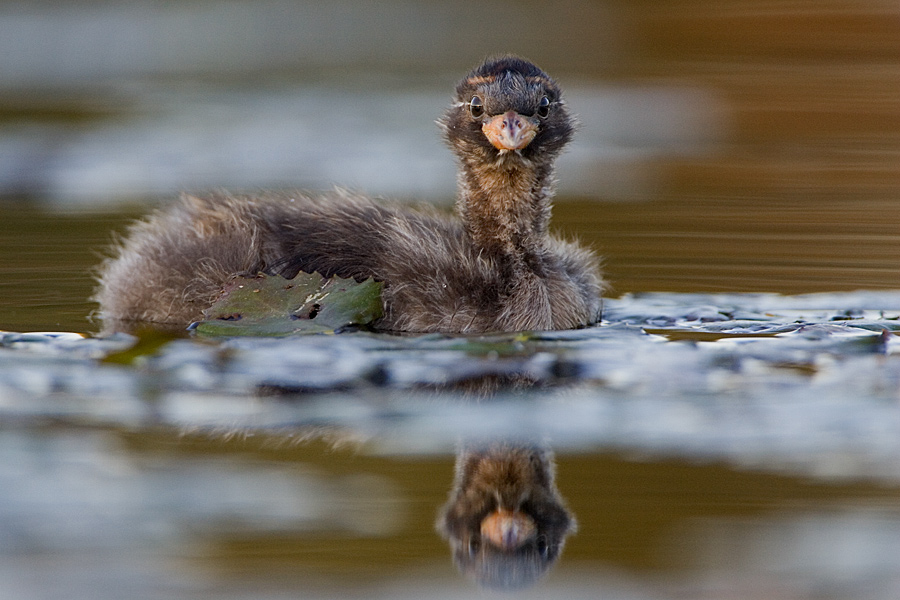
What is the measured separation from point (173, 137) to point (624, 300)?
24.8 ft

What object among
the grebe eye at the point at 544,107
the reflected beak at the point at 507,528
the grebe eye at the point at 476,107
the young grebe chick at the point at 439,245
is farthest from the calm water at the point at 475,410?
the grebe eye at the point at 476,107

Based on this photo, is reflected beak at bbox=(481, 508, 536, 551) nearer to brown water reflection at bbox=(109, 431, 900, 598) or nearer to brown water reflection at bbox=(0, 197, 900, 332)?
brown water reflection at bbox=(109, 431, 900, 598)

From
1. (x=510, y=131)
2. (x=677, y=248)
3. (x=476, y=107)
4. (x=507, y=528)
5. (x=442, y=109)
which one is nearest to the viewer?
(x=507, y=528)

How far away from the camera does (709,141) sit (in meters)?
15.5

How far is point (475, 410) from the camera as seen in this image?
5781 mm

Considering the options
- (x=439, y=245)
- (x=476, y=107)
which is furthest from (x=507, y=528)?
(x=476, y=107)

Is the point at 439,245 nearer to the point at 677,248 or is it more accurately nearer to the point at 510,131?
the point at 510,131

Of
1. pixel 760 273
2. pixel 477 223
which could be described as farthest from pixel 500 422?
pixel 760 273

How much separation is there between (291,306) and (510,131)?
138cm

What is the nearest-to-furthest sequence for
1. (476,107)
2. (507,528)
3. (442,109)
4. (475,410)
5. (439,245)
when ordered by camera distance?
(507,528) < (475,410) < (439,245) < (476,107) < (442,109)

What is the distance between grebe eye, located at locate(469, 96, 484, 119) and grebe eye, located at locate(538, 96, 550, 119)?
0.98ft

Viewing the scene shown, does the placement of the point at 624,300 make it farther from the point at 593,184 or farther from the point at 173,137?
the point at 173,137

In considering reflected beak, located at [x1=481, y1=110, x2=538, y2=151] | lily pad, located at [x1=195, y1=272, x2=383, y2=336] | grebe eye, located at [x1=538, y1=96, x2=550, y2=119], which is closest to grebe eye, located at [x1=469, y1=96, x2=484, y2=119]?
reflected beak, located at [x1=481, y1=110, x2=538, y2=151]

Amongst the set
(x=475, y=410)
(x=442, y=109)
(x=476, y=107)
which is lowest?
(x=475, y=410)
